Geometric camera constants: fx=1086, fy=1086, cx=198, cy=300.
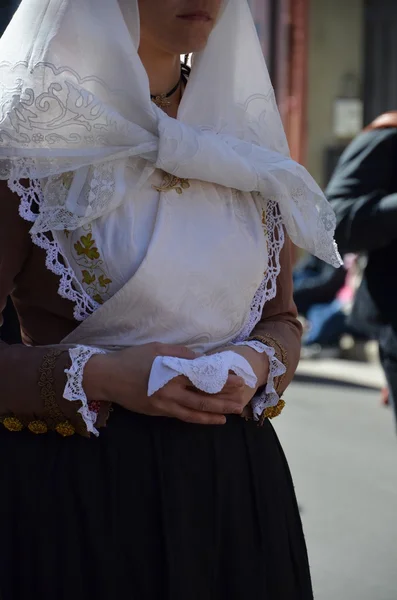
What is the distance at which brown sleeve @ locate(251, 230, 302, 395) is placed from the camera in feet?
6.03

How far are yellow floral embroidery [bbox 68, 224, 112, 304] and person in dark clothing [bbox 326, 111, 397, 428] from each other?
170 centimetres

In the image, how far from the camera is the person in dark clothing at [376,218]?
130 inches

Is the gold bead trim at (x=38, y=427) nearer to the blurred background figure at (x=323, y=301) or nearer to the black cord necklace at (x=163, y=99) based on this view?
the black cord necklace at (x=163, y=99)

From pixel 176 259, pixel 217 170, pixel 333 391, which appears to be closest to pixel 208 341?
pixel 176 259

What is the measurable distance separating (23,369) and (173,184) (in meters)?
0.38

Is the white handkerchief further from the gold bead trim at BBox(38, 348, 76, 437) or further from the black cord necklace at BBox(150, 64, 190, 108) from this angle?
the black cord necklace at BBox(150, 64, 190, 108)

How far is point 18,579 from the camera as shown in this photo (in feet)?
5.57

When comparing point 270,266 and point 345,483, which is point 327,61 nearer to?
point 345,483

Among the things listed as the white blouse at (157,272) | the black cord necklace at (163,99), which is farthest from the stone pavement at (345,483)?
the black cord necklace at (163,99)

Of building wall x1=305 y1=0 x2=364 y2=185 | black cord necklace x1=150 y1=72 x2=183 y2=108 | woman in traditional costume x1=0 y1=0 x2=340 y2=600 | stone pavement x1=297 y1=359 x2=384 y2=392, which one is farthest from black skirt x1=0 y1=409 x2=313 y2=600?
building wall x1=305 y1=0 x2=364 y2=185

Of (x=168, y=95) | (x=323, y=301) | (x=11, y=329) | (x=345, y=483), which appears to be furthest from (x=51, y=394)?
(x=323, y=301)

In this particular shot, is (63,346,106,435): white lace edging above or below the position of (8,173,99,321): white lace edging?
below

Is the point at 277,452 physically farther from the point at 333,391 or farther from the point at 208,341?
the point at 333,391

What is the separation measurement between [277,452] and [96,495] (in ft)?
1.13
